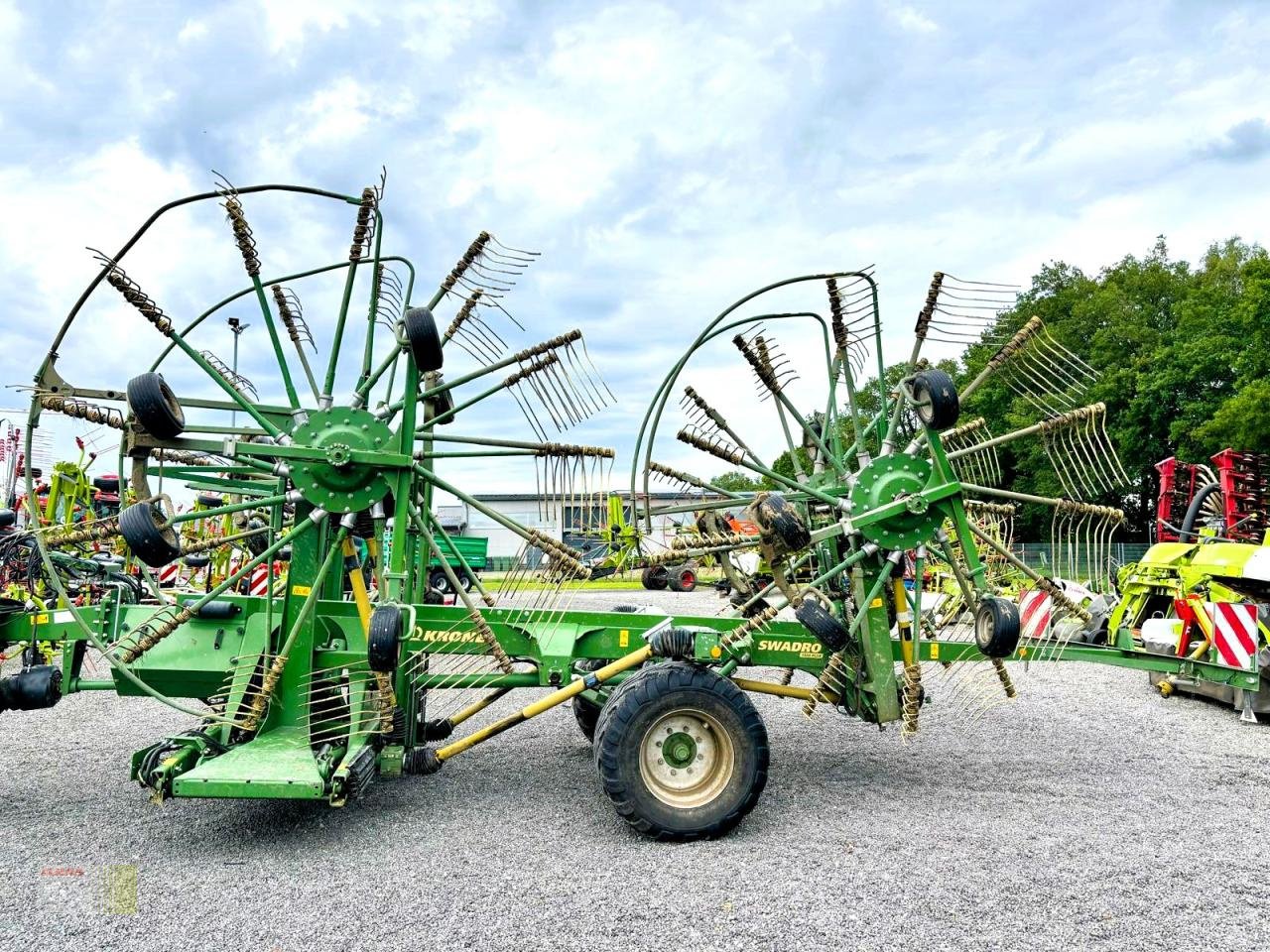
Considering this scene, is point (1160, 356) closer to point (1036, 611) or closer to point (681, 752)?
point (1036, 611)

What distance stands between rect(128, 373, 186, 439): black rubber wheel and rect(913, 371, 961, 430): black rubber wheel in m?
4.24

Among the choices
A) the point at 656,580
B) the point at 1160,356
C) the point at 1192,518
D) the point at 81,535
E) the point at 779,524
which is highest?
the point at 1160,356

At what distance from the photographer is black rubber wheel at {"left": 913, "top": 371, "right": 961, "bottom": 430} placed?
18.4 ft

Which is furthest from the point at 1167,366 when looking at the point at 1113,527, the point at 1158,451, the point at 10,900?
the point at 10,900

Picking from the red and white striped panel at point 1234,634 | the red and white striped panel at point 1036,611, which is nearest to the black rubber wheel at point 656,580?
the red and white striped panel at point 1036,611

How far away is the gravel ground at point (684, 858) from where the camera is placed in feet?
13.6

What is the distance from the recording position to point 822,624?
5.61 meters

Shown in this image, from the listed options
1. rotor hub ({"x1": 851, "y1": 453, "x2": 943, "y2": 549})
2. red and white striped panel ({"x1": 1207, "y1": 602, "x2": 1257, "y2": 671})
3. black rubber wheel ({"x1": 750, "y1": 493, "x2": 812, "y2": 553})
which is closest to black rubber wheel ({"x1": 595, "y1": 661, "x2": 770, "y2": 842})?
black rubber wheel ({"x1": 750, "y1": 493, "x2": 812, "y2": 553})

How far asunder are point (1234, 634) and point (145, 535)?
8113mm

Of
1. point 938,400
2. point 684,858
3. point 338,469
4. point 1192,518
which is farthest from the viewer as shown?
point 1192,518

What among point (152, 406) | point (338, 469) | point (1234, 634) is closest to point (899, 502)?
point (338, 469)

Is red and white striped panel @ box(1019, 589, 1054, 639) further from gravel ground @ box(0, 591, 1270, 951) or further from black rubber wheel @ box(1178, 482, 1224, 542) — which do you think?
black rubber wheel @ box(1178, 482, 1224, 542)

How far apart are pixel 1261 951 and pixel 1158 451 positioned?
36612 millimetres

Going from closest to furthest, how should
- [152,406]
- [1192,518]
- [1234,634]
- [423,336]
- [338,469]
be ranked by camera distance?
[152,406] < [423,336] < [338,469] < [1234,634] < [1192,518]
